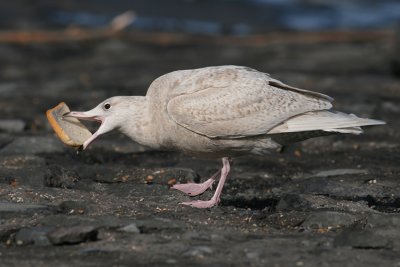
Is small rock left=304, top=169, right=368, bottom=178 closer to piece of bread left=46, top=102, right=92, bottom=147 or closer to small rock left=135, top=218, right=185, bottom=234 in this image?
piece of bread left=46, top=102, right=92, bottom=147

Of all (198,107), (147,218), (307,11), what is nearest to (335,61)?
(307,11)

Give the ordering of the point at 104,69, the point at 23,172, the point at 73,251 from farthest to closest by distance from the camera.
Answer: the point at 104,69
the point at 23,172
the point at 73,251

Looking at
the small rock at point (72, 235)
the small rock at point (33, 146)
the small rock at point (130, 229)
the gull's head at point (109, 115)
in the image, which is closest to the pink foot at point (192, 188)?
the gull's head at point (109, 115)

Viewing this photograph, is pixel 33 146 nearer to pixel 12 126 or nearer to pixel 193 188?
pixel 12 126

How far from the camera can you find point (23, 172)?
21.4 feet

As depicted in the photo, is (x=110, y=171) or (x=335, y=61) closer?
(x=110, y=171)

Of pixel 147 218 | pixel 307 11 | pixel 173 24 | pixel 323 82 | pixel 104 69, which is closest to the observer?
pixel 147 218

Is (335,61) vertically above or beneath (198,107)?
beneath

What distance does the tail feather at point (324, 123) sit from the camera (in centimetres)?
616

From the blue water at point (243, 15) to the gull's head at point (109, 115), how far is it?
9021mm

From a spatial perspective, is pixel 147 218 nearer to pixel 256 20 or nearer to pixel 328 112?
pixel 328 112

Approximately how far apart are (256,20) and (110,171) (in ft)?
33.7

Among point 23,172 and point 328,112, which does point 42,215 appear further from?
point 328,112

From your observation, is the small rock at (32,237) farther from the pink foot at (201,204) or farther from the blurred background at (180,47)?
the blurred background at (180,47)
